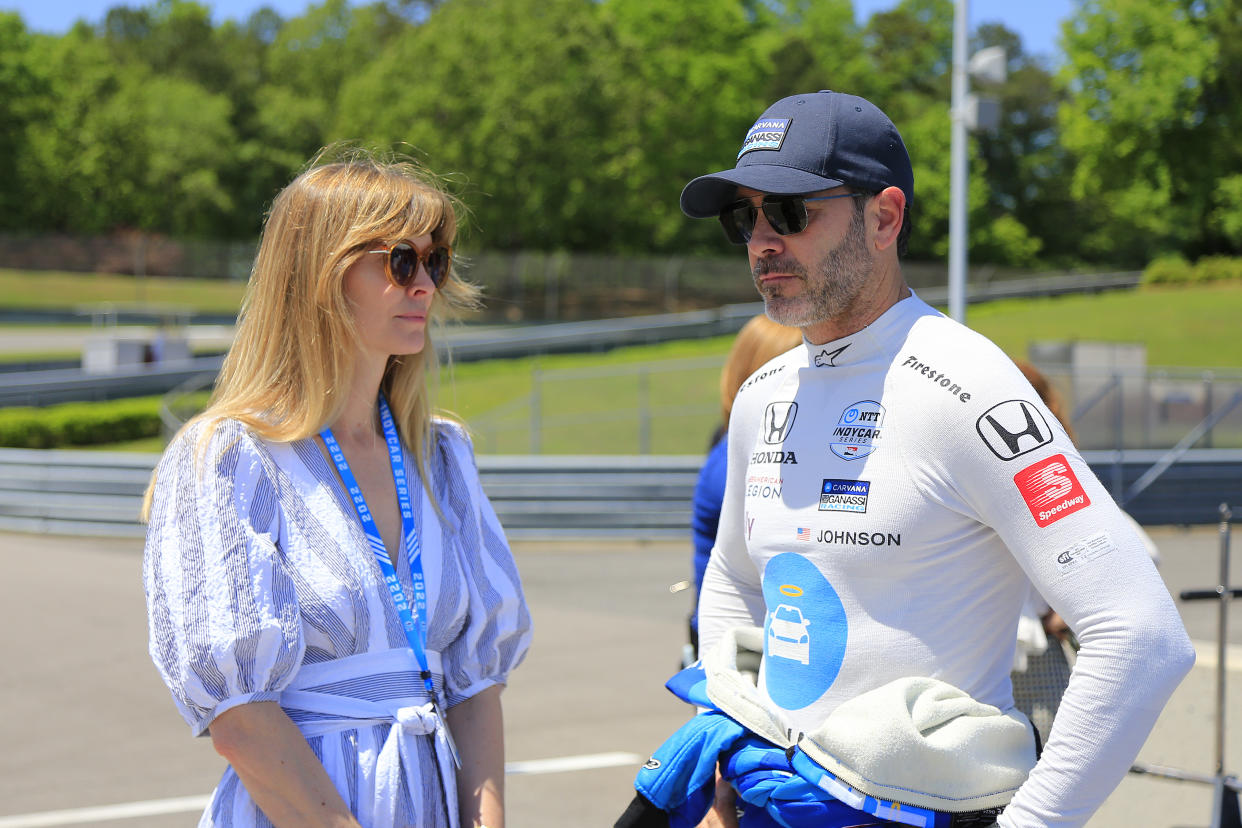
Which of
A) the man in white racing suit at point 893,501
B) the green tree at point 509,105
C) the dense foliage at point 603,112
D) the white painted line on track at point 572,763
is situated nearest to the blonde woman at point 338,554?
the man in white racing suit at point 893,501

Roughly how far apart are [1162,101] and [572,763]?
52.0 meters

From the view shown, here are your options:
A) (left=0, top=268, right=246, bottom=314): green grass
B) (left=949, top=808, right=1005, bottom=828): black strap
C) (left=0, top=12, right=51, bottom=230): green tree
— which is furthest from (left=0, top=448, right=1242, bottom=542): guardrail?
(left=0, top=12, right=51, bottom=230): green tree

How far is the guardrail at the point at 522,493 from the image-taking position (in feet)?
50.7

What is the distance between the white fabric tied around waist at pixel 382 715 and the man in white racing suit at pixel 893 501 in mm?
598

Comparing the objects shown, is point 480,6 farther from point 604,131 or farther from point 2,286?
point 2,286

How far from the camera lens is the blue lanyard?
2.36 metres

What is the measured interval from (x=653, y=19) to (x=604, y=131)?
11345mm

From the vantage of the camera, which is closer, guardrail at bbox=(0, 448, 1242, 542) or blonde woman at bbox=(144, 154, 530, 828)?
blonde woman at bbox=(144, 154, 530, 828)

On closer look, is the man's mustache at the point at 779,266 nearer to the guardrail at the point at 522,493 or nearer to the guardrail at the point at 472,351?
the guardrail at the point at 522,493

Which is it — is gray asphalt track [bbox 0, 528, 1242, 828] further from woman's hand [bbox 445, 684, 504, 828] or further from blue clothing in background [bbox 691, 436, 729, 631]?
woman's hand [bbox 445, 684, 504, 828]

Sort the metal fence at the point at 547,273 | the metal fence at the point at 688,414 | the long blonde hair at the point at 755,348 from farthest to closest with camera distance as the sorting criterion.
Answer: the metal fence at the point at 547,273, the metal fence at the point at 688,414, the long blonde hair at the point at 755,348

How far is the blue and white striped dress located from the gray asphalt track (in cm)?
331

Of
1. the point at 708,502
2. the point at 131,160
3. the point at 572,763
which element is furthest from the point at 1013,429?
the point at 131,160

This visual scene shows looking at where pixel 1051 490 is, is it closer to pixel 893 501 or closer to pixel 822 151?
pixel 893 501
